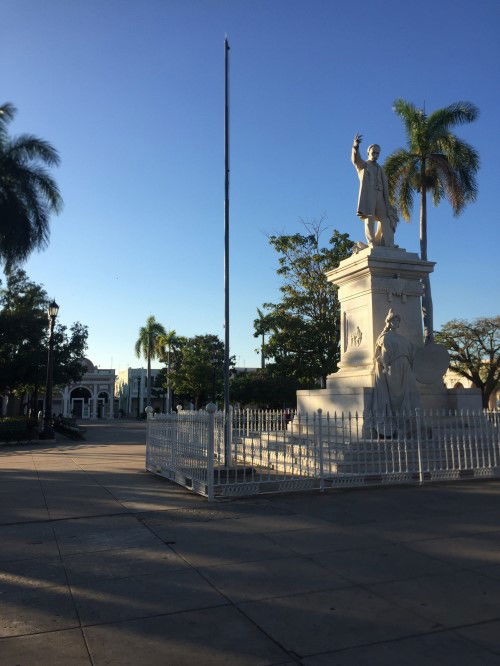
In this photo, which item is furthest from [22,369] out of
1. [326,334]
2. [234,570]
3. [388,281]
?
[234,570]

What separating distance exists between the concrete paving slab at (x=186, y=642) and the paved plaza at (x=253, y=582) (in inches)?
0.5

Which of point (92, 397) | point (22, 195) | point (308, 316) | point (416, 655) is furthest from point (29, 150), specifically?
point (92, 397)

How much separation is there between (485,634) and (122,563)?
312cm

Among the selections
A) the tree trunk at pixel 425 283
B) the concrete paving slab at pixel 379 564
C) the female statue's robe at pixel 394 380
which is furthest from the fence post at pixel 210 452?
the tree trunk at pixel 425 283

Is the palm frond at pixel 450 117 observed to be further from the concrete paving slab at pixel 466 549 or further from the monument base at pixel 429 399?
the concrete paving slab at pixel 466 549

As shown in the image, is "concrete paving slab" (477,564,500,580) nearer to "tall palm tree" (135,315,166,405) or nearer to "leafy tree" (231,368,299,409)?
"leafy tree" (231,368,299,409)

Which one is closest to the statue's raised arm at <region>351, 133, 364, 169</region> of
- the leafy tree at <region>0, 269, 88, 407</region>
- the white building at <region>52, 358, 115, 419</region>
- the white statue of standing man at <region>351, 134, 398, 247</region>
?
the white statue of standing man at <region>351, 134, 398, 247</region>

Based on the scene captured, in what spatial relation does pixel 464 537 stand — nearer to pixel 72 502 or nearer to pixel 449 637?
pixel 449 637

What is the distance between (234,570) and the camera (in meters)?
4.85

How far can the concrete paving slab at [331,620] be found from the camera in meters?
3.42

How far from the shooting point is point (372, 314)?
12.6 meters

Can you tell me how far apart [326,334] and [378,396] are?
12.6 metres

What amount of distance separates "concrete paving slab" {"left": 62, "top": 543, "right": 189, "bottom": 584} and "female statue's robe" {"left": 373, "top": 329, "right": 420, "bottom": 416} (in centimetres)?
660

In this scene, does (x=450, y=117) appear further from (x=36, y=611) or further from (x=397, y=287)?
(x=36, y=611)
